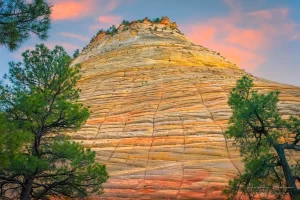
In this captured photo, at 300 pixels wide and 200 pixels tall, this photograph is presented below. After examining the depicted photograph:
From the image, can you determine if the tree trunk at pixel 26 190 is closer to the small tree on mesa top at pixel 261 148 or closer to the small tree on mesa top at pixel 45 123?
the small tree on mesa top at pixel 45 123

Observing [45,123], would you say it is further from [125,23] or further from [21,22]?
[125,23]

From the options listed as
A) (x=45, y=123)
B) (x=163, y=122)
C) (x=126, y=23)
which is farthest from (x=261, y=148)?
(x=126, y=23)

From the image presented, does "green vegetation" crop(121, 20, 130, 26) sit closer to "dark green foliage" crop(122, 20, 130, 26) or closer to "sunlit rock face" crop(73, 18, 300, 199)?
"dark green foliage" crop(122, 20, 130, 26)

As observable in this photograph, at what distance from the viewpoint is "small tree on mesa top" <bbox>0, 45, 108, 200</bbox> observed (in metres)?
14.2

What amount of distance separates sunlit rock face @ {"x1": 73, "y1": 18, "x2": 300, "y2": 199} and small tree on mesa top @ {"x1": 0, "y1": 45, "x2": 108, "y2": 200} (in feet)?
12.1

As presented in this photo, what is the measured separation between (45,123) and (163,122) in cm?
1263

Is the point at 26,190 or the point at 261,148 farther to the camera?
the point at 261,148

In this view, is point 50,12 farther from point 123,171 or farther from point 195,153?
point 195,153

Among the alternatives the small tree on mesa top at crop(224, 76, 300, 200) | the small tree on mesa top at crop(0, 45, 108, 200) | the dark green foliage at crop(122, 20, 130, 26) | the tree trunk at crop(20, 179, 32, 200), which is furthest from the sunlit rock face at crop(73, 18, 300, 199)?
the dark green foliage at crop(122, 20, 130, 26)

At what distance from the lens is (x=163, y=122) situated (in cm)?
2686

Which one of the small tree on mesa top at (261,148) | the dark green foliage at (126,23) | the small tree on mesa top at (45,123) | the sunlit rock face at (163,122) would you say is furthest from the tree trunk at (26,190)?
the dark green foliage at (126,23)

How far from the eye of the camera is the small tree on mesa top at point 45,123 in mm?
14219

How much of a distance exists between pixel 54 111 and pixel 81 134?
37.6ft

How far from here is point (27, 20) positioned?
1080 centimetres
